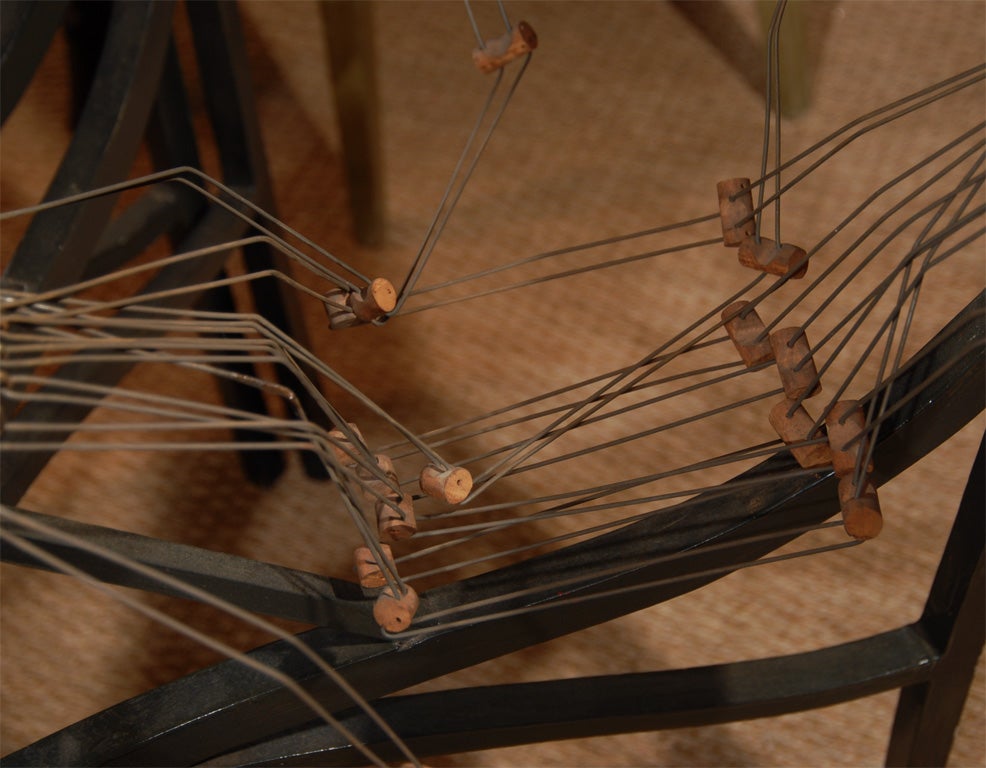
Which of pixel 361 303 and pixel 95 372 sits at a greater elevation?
pixel 95 372

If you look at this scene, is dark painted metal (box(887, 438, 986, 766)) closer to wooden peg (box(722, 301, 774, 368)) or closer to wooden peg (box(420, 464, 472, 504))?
wooden peg (box(722, 301, 774, 368))

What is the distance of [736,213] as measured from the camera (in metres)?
0.48

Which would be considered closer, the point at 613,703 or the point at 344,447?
the point at 344,447

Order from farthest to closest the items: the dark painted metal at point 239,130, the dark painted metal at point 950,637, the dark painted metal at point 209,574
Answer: the dark painted metal at point 239,130 < the dark painted metal at point 950,637 < the dark painted metal at point 209,574

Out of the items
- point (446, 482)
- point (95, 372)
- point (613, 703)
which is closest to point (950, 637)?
point (613, 703)

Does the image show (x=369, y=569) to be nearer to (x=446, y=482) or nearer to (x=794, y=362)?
(x=446, y=482)

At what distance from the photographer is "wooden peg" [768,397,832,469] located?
0.45m

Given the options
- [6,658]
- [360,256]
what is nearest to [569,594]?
[6,658]

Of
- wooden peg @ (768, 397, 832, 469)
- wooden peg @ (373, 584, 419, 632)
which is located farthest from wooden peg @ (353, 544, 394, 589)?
wooden peg @ (768, 397, 832, 469)

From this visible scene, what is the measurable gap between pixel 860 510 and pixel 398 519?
0.56ft

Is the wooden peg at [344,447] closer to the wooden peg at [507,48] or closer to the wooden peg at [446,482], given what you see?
→ the wooden peg at [446,482]

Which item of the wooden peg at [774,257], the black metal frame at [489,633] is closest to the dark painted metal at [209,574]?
the black metal frame at [489,633]

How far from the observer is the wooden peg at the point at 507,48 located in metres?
0.48

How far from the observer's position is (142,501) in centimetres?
94
